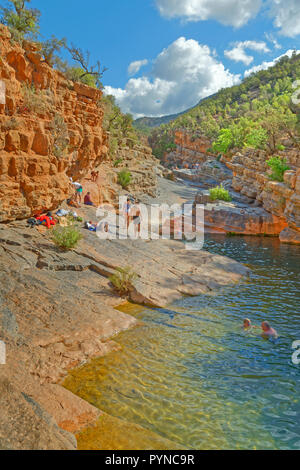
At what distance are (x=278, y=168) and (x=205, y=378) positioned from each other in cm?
2249

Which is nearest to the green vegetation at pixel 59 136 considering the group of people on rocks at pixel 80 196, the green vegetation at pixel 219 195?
the group of people on rocks at pixel 80 196

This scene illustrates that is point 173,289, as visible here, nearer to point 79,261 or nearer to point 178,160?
point 79,261

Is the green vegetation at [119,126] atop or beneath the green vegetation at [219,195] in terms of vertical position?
atop

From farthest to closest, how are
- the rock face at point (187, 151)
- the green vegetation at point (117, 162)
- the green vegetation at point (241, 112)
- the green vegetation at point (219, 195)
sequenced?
the rock face at point (187, 151)
the green vegetation at point (241, 112)
the green vegetation at point (219, 195)
the green vegetation at point (117, 162)

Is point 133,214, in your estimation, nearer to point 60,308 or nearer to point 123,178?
point 123,178

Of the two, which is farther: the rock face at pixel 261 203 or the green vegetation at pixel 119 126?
the green vegetation at pixel 119 126

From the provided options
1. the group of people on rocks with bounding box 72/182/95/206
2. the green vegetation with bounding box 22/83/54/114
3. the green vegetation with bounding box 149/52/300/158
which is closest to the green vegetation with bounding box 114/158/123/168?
the group of people on rocks with bounding box 72/182/95/206

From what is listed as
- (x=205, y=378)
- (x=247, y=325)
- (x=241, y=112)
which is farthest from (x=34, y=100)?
(x=241, y=112)

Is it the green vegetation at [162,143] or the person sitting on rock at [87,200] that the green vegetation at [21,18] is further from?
the green vegetation at [162,143]

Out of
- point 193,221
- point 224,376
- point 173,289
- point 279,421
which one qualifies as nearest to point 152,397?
point 224,376

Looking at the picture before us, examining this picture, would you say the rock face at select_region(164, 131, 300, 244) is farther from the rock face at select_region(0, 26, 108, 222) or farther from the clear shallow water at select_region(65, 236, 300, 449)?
the rock face at select_region(0, 26, 108, 222)

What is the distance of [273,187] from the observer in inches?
862

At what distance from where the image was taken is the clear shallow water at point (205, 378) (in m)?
4.00

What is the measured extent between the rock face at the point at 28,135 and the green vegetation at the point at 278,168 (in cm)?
1818
